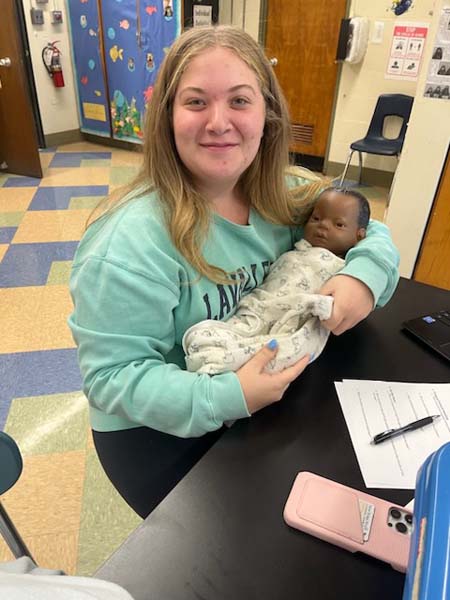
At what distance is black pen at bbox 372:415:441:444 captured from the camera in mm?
729

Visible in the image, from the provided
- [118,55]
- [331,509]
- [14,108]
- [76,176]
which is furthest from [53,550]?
[118,55]

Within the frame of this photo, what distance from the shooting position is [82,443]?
1684 millimetres

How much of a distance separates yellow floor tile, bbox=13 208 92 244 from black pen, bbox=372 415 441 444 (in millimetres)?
2665

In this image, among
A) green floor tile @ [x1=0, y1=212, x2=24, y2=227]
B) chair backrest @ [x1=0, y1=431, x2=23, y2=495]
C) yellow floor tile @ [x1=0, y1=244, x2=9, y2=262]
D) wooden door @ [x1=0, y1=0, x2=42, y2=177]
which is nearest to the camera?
chair backrest @ [x1=0, y1=431, x2=23, y2=495]

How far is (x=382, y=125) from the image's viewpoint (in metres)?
4.13

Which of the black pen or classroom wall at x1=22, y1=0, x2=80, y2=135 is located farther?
classroom wall at x1=22, y1=0, x2=80, y2=135

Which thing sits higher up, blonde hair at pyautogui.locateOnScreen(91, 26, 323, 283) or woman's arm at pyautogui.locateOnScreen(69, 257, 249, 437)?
blonde hair at pyautogui.locateOnScreen(91, 26, 323, 283)

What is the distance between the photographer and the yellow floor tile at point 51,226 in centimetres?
318

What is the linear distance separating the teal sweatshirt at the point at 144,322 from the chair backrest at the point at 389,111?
370cm

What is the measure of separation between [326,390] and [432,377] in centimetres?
22

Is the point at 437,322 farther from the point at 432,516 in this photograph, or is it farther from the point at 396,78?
the point at 396,78

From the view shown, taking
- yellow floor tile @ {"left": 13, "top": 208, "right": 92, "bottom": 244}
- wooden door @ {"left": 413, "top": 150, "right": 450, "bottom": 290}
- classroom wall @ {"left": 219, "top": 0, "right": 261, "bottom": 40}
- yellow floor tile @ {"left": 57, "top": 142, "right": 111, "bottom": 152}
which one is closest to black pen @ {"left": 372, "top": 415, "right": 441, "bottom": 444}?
wooden door @ {"left": 413, "top": 150, "right": 450, "bottom": 290}

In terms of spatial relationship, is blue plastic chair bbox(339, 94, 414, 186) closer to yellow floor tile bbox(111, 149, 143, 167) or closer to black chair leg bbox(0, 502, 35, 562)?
yellow floor tile bbox(111, 149, 143, 167)

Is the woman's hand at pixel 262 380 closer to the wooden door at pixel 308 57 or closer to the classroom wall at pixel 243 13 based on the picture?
the wooden door at pixel 308 57
